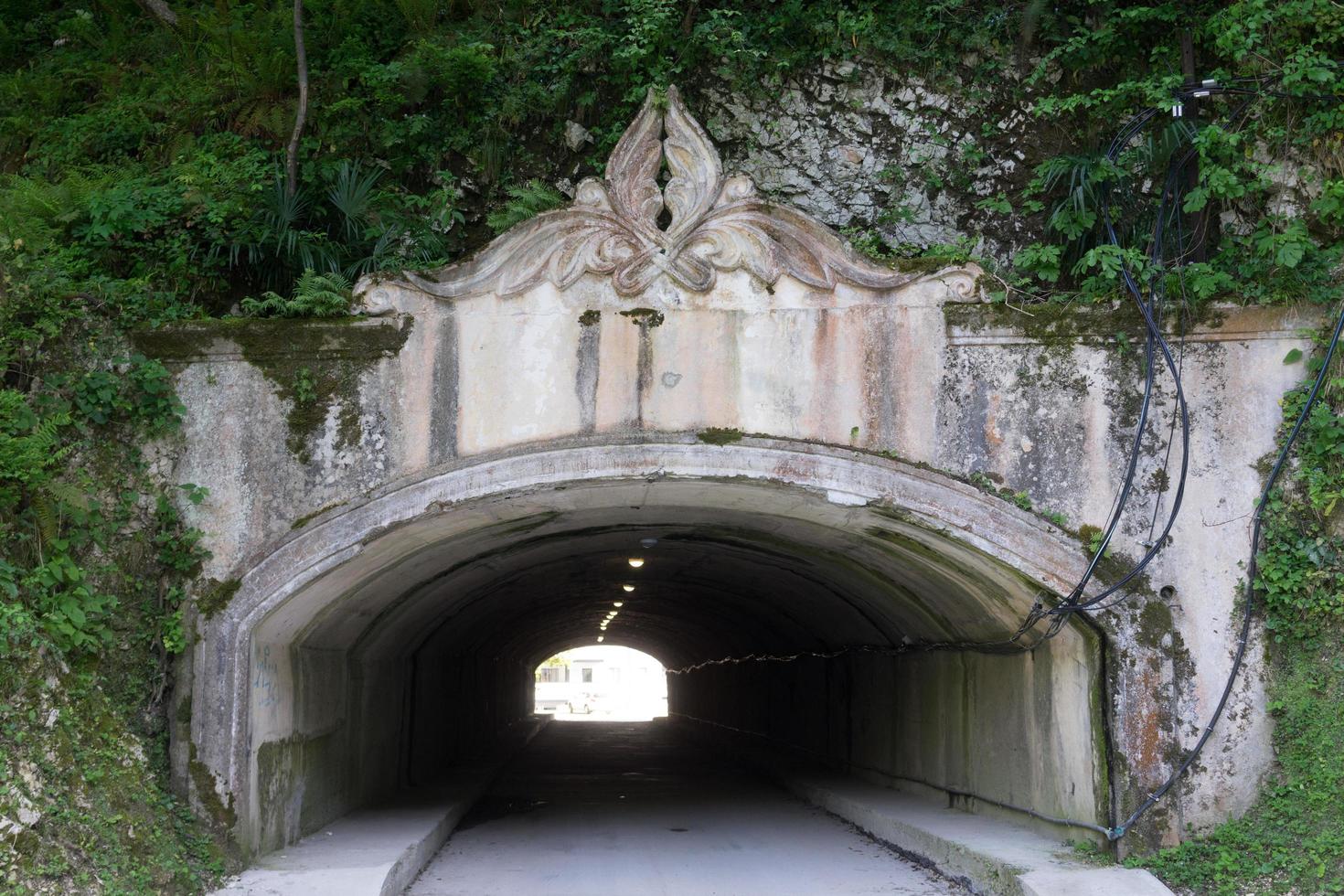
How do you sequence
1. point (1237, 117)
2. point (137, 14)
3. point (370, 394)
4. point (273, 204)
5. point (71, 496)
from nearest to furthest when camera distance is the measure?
point (71, 496) → point (370, 394) → point (1237, 117) → point (273, 204) → point (137, 14)

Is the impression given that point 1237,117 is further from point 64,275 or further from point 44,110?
point 44,110

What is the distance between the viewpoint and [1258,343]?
8125mm

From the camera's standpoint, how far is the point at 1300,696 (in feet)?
25.3

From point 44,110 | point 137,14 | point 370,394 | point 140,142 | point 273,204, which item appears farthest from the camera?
point 137,14

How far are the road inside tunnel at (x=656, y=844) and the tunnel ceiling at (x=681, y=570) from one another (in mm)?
1968

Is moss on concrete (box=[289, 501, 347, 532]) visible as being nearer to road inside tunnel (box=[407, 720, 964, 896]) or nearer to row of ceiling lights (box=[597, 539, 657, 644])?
road inside tunnel (box=[407, 720, 964, 896])

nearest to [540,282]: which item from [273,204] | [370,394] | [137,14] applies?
[370,394]

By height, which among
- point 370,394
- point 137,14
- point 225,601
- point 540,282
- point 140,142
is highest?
point 137,14

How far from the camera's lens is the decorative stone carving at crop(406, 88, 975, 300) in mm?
8156

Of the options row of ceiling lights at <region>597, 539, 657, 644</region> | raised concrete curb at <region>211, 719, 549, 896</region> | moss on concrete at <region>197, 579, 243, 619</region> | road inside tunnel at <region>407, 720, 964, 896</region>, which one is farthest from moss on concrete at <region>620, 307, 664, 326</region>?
row of ceiling lights at <region>597, 539, 657, 644</region>

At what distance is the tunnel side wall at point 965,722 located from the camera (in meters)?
8.40

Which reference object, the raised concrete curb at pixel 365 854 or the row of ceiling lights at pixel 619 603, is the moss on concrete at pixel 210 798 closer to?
the raised concrete curb at pixel 365 854

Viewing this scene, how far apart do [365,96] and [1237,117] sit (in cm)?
726

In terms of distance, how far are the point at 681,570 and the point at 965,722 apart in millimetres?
4915
